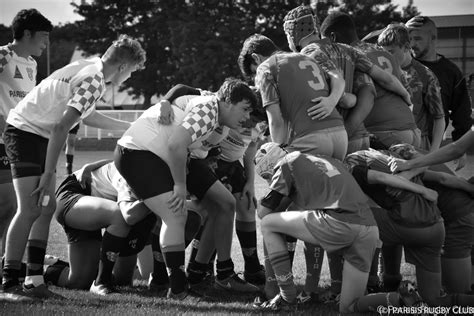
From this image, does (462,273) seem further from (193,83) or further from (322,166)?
(193,83)

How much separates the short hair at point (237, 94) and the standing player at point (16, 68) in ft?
5.40

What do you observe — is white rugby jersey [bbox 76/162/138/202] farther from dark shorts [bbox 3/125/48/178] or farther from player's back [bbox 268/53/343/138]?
player's back [bbox 268/53/343/138]

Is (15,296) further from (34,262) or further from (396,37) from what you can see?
(396,37)

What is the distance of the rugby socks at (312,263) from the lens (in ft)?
16.3

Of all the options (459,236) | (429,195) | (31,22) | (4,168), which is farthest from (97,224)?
(459,236)

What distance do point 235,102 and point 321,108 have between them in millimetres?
617

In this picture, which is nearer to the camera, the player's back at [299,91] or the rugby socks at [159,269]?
the player's back at [299,91]

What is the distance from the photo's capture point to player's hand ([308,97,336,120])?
4.84 meters

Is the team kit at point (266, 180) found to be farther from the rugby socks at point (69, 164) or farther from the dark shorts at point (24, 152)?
the rugby socks at point (69, 164)

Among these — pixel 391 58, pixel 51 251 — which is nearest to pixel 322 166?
pixel 391 58

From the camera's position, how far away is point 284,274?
4535 mm

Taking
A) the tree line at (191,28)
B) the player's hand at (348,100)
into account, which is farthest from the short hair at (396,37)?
the tree line at (191,28)

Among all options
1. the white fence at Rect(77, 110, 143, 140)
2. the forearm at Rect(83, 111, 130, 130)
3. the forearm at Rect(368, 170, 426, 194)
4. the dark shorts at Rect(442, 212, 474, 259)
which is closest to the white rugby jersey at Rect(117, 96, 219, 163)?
the forearm at Rect(83, 111, 130, 130)

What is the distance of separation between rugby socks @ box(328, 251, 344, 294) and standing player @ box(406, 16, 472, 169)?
2367 mm
